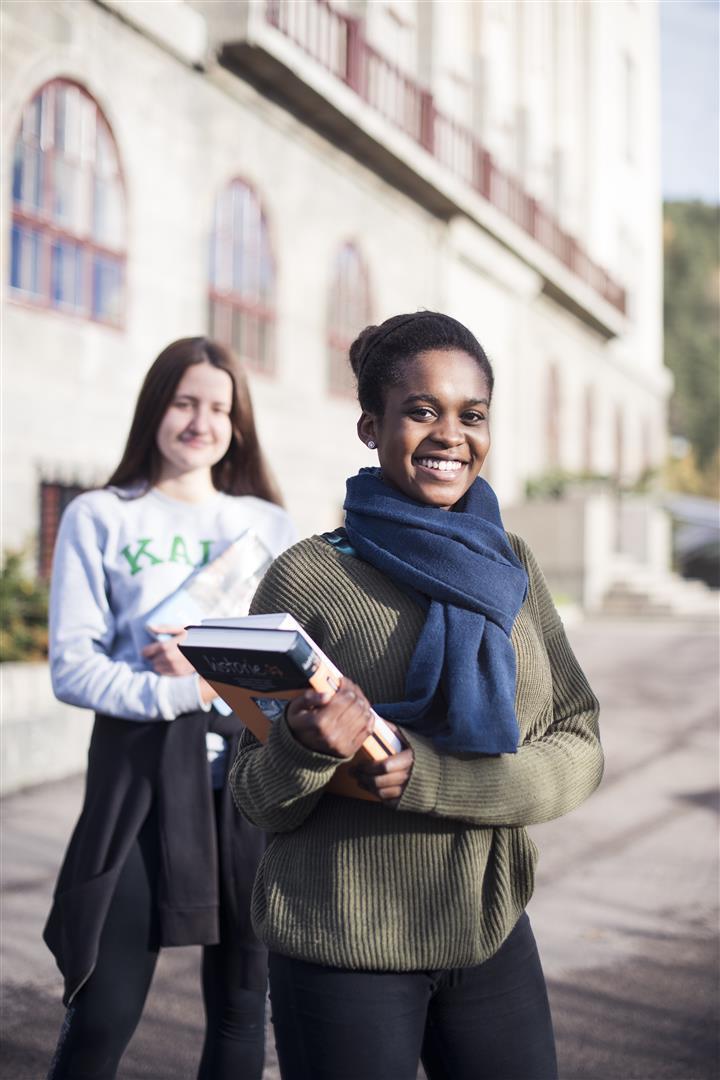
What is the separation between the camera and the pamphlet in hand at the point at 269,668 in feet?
6.51

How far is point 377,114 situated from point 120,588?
15551 mm

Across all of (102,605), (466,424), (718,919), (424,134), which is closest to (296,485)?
(424,134)

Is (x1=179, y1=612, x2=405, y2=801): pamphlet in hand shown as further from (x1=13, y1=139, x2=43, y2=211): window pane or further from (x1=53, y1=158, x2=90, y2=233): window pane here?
(x1=53, y1=158, x2=90, y2=233): window pane

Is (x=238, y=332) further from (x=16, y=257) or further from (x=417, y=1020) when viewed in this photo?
(x=417, y=1020)

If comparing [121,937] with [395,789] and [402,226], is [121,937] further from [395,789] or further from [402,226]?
[402,226]

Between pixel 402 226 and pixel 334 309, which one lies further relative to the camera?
pixel 402 226

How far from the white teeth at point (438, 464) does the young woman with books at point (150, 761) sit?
1.23m

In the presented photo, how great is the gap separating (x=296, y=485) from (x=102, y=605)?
1368cm

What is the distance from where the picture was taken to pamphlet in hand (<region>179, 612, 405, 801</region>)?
1.98 meters

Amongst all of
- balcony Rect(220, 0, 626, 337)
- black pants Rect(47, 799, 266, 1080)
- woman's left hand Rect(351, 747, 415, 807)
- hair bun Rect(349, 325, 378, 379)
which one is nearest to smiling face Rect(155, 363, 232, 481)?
black pants Rect(47, 799, 266, 1080)

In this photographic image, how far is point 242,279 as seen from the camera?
621 inches

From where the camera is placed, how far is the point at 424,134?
20.1 metres

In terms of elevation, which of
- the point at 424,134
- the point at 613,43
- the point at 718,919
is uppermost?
the point at 613,43

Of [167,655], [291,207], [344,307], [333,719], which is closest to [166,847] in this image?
[167,655]
